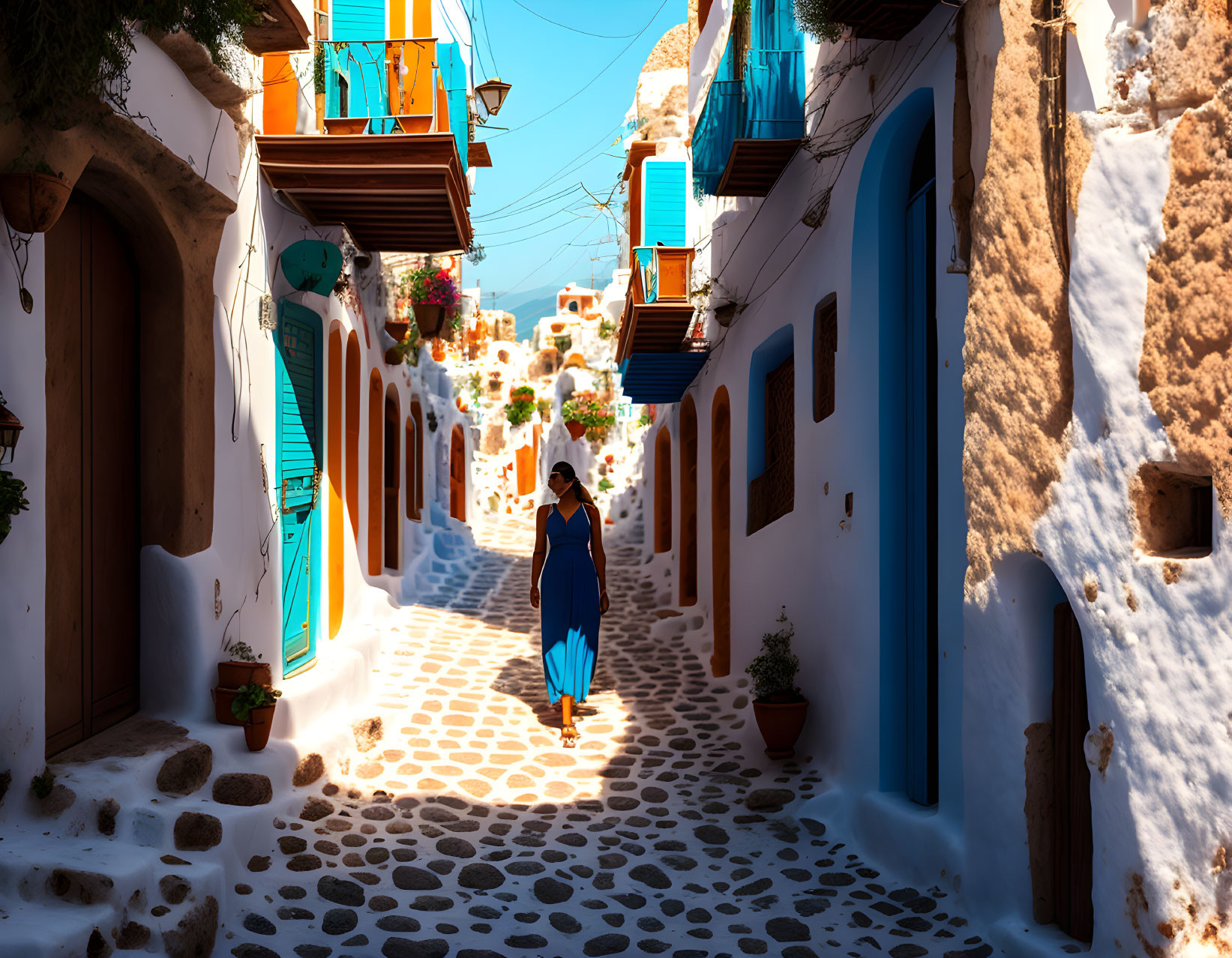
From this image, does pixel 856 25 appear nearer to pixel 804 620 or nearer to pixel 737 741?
pixel 804 620

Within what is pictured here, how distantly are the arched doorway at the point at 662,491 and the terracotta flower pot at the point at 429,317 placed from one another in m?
5.19

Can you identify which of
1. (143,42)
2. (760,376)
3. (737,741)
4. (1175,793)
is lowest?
(737,741)

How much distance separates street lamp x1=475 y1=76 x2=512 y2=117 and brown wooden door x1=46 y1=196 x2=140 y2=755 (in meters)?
5.32

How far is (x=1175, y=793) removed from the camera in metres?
2.79

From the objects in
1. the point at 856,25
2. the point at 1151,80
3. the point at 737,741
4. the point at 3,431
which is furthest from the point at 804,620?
the point at 3,431

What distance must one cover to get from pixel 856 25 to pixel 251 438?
4.28 metres

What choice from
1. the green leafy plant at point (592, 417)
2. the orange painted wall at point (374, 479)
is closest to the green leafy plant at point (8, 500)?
the orange painted wall at point (374, 479)

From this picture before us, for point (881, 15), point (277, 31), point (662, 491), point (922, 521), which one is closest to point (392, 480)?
point (662, 491)

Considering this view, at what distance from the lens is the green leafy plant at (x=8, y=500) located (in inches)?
136

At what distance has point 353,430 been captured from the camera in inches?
355

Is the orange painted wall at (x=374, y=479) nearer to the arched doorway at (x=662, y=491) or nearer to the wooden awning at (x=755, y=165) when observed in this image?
the wooden awning at (x=755, y=165)

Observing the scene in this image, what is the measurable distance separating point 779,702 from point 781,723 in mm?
135

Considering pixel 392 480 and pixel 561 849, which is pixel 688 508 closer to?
pixel 392 480

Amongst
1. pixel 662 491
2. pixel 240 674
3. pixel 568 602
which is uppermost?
pixel 662 491
